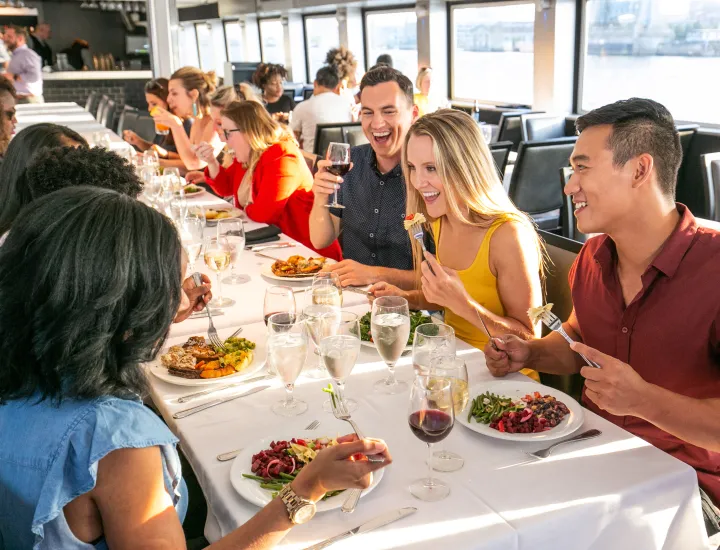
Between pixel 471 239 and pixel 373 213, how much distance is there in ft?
2.57

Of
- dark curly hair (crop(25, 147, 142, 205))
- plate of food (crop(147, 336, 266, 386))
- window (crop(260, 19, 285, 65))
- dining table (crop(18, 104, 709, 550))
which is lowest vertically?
dining table (crop(18, 104, 709, 550))

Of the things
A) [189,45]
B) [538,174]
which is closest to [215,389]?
[538,174]

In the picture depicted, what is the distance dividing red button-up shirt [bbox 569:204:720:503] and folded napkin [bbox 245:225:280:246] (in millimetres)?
1558

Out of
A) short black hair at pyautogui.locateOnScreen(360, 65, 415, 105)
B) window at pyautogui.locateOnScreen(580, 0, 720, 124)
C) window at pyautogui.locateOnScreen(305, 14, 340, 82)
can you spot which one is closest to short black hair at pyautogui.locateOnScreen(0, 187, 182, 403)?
short black hair at pyautogui.locateOnScreen(360, 65, 415, 105)

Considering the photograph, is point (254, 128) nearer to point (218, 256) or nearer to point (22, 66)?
point (218, 256)

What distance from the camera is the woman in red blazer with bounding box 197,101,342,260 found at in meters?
3.32

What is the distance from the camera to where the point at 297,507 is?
1004mm

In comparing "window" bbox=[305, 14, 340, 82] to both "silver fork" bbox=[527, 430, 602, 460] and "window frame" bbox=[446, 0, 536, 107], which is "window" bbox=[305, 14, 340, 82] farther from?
"silver fork" bbox=[527, 430, 602, 460]

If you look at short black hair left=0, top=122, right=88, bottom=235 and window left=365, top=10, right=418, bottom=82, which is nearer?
short black hair left=0, top=122, right=88, bottom=235

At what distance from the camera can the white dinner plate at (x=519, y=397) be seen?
1.26 m

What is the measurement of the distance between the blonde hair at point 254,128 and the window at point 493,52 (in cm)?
493

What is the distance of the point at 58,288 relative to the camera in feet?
3.03

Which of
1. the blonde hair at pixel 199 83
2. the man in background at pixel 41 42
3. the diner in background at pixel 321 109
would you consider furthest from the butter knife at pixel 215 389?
the man in background at pixel 41 42

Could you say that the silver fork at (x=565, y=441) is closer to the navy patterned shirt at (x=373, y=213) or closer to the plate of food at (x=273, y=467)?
the plate of food at (x=273, y=467)
